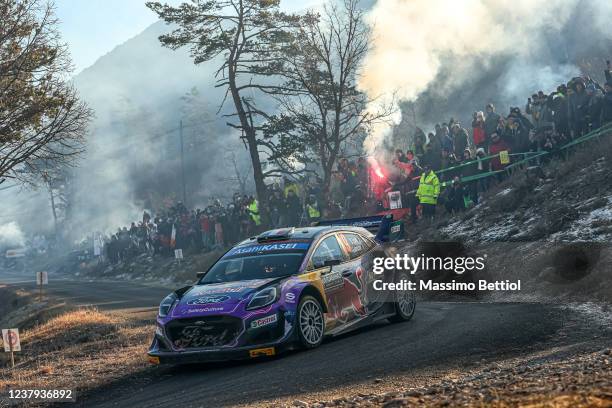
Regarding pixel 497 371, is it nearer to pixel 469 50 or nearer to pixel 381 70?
pixel 381 70

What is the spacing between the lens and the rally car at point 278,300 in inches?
387

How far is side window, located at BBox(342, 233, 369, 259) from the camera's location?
1203 cm

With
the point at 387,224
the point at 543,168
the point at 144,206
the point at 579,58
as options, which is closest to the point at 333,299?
the point at 387,224

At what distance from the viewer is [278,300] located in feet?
33.0

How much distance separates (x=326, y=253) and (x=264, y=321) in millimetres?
1972

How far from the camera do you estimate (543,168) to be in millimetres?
20719

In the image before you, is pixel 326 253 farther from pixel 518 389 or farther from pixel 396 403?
pixel 518 389

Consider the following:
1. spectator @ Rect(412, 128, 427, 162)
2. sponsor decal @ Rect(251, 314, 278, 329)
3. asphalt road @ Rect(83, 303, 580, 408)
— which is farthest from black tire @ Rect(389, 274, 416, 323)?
spectator @ Rect(412, 128, 427, 162)

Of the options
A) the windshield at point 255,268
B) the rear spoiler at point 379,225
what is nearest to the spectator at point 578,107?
the rear spoiler at point 379,225

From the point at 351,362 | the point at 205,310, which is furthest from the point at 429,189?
the point at 351,362

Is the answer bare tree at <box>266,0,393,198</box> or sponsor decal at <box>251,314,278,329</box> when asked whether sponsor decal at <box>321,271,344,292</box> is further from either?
bare tree at <box>266,0,393,198</box>

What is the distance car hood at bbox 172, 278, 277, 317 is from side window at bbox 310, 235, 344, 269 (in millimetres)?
864

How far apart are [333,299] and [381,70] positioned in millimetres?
22882
